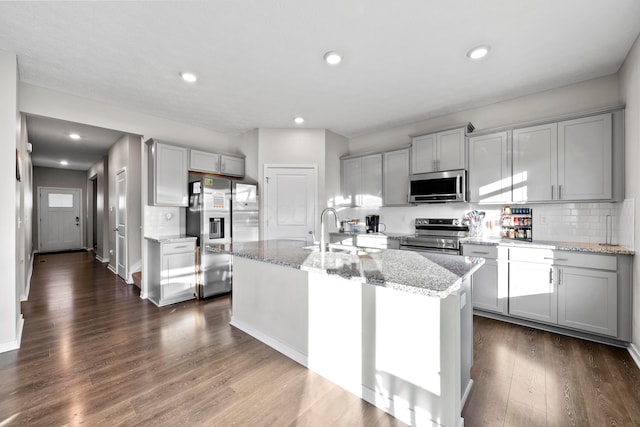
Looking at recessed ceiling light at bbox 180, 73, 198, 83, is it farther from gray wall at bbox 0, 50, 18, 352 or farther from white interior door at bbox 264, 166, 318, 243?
white interior door at bbox 264, 166, 318, 243

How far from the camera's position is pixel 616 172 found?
2.66m

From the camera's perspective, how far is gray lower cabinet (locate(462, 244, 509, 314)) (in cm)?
303

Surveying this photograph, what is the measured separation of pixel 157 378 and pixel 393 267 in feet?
6.28

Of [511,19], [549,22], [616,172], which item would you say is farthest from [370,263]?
[616,172]

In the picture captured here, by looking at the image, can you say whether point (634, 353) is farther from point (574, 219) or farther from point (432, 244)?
point (432, 244)

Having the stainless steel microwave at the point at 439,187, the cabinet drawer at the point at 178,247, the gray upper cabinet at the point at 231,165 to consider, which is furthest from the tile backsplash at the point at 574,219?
the cabinet drawer at the point at 178,247

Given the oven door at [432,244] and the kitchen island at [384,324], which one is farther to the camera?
the oven door at [432,244]

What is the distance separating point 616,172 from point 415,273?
2673 mm

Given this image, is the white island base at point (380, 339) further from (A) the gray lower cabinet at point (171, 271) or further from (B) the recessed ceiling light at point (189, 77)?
(B) the recessed ceiling light at point (189, 77)

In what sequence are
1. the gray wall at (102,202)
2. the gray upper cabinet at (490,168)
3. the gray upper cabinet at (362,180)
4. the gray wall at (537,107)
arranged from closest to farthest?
the gray wall at (537,107) → the gray upper cabinet at (490,168) → the gray upper cabinet at (362,180) → the gray wall at (102,202)

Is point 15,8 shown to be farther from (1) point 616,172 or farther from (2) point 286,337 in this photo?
(1) point 616,172

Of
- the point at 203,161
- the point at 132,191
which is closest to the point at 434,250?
A: the point at 203,161

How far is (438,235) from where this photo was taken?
3.99 m

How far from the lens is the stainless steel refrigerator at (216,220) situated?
12.8 ft
